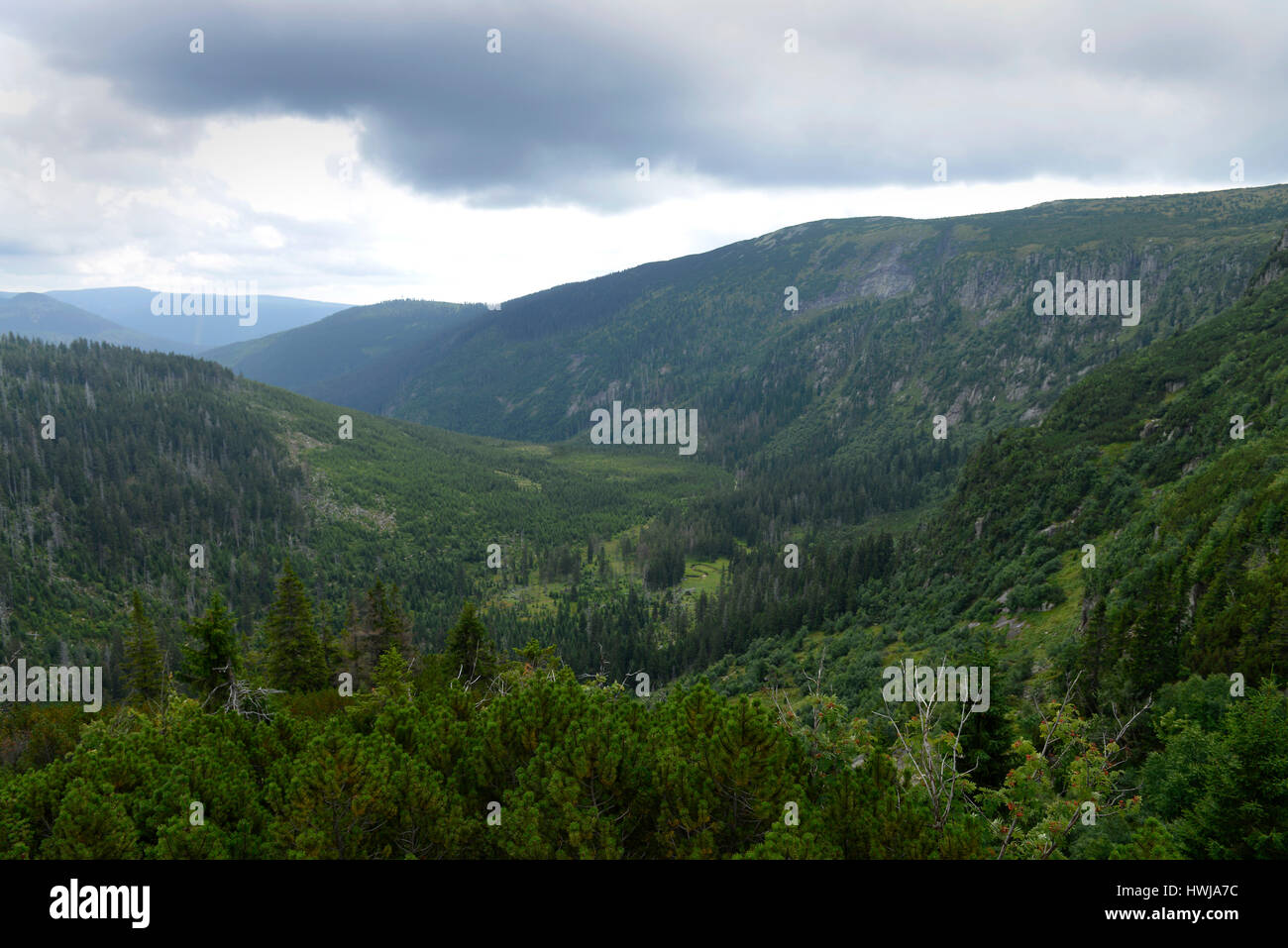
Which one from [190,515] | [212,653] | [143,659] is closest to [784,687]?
[212,653]

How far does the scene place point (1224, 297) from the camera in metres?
132

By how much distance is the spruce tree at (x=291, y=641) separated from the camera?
134ft

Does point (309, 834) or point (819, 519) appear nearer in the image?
point (309, 834)

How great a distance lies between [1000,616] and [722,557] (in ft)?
368

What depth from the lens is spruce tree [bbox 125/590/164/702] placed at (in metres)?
40.6

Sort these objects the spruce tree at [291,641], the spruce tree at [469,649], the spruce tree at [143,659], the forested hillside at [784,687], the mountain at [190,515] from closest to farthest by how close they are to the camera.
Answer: the forested hillside at [784,687], the spruce tree at [469,649], the spruce tree at [143,659], the spruce tree at [291,641], the mountain at [190,515]

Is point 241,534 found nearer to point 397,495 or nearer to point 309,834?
point 397,495

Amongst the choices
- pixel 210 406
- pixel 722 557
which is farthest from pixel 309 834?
pixel 210 406

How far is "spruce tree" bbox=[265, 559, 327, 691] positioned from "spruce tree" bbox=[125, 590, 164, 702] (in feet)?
23.1

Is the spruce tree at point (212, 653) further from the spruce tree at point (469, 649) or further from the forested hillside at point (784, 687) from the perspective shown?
the spruce tree at point (469, 649)

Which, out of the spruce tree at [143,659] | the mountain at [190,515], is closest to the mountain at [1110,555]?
the spruce tree at [143,659]

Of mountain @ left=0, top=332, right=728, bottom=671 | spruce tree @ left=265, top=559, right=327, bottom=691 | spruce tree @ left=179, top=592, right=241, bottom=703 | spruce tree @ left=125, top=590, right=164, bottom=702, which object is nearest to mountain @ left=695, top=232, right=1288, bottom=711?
spruce tree @ left=179, top=592, right=241, bottom=703

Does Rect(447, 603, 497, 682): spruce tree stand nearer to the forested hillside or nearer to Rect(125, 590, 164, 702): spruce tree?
the forested hillside

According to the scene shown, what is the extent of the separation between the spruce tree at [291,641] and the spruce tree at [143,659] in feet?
23.1
